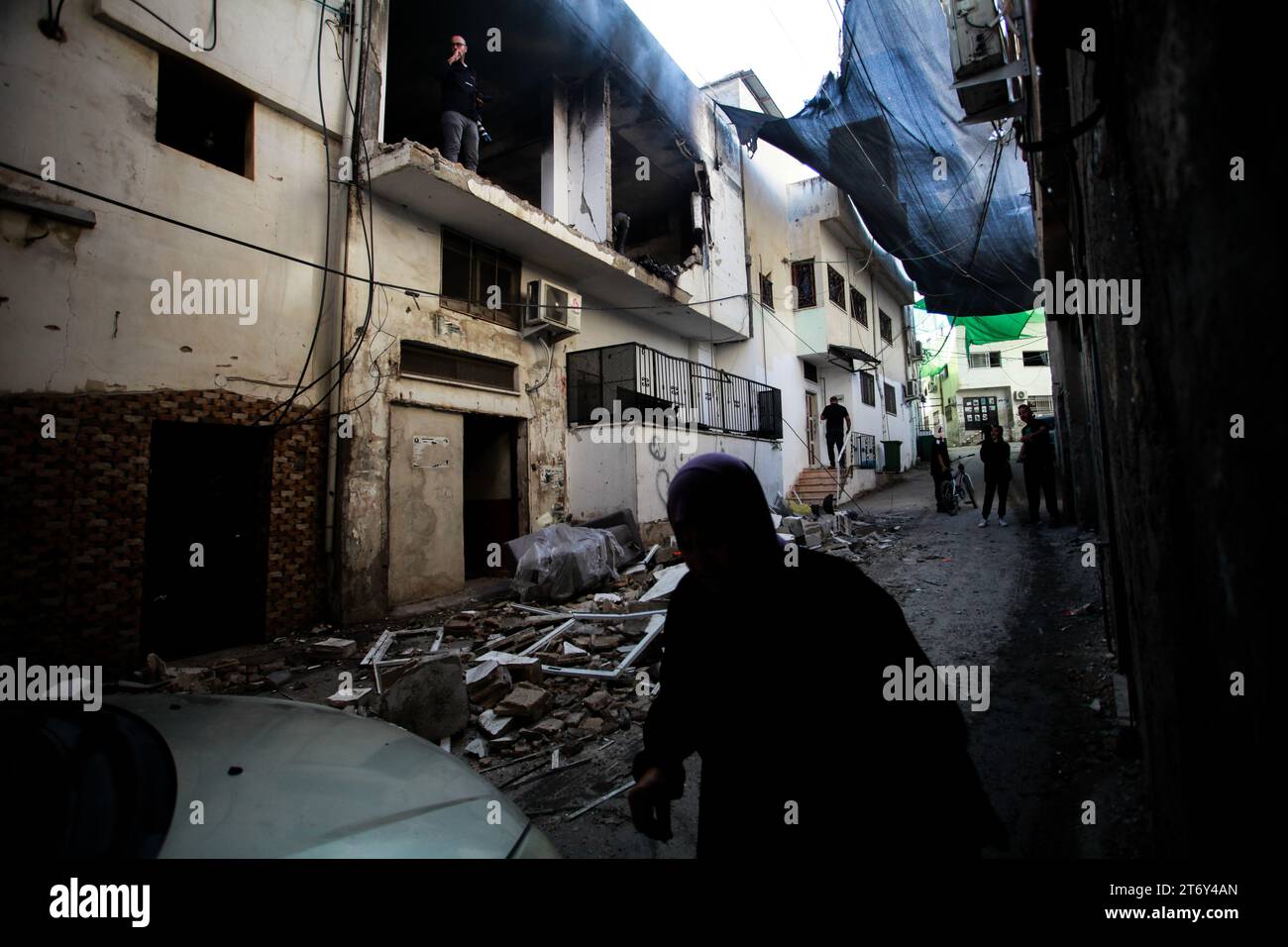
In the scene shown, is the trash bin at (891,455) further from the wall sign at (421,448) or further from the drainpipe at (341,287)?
the drainpipe at (341,287)

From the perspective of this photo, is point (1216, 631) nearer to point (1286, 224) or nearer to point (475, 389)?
point (1286, 224)

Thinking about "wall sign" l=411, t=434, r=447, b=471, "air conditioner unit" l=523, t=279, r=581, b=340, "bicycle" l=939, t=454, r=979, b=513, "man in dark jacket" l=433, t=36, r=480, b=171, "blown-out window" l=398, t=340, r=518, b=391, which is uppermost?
"man in dark jacket" l=433, t=36, r=480, b=171

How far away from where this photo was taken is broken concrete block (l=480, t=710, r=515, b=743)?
3586 millimetres

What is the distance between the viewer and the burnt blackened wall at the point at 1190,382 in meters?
0.89

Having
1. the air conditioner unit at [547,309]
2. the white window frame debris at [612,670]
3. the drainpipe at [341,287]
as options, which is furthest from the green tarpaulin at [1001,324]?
the white window frame debris at [612,670]

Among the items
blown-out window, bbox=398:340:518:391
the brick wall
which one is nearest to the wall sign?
blown-out window, bbox=398:340:518:391

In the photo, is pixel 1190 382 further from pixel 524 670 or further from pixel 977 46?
pixel 977 46

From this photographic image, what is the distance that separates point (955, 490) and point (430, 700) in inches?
488

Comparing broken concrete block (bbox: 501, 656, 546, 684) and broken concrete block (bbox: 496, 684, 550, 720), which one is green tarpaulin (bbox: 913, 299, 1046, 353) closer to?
broken concrete block (bbox: 501, 656, 546, 684)

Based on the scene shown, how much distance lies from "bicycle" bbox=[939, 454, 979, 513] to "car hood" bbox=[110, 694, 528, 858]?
41.8 ft

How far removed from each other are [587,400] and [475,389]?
260cm

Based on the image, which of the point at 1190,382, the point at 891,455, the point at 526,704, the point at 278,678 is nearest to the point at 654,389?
the point at 278,678

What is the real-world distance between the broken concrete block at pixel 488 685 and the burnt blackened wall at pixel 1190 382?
3505 millimetres

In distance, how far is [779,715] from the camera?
1271 mm
